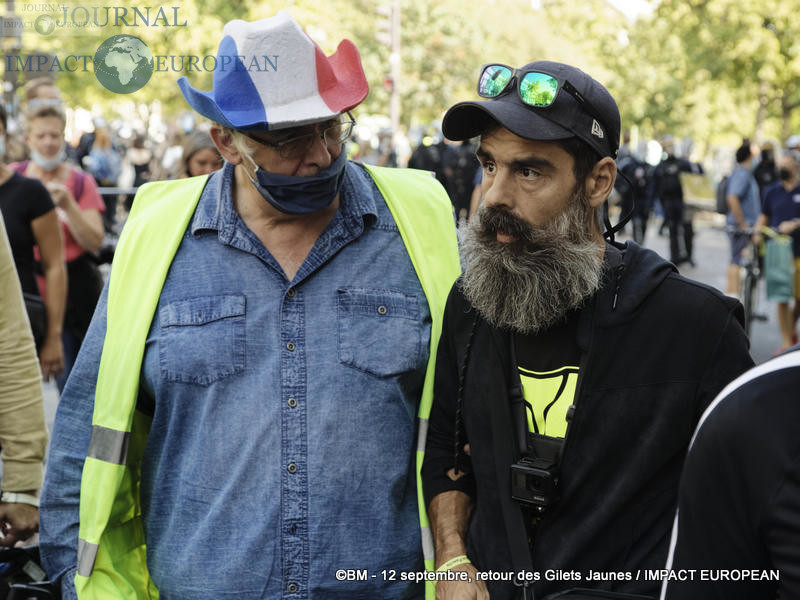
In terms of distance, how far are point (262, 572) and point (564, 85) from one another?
4.45 ft

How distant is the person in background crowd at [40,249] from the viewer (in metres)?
4.34

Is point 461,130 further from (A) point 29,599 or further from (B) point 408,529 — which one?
(A) point 29,599

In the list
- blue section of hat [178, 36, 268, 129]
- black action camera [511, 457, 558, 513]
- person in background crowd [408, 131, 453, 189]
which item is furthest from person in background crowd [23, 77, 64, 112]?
person in background crowd [408, 131, 453, 189]

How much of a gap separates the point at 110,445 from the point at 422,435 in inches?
31.0

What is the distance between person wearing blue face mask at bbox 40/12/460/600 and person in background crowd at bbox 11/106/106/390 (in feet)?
8.94

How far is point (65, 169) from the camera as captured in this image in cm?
574

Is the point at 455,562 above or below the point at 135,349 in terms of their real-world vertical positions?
below

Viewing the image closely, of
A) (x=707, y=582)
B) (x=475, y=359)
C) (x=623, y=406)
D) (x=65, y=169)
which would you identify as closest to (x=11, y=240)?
(x=65, y=169)

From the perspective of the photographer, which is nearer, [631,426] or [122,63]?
[631,426]

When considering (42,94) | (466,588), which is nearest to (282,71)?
(466,588)

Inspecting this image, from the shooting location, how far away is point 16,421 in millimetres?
2793

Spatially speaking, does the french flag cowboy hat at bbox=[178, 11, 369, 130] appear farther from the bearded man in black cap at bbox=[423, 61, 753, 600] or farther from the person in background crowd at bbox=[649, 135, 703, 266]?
the person in background crowd at bbox=[649, 135, 703, 266]

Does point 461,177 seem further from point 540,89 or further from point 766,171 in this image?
point 540,89

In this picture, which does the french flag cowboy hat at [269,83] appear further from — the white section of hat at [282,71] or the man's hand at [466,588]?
the man's hand at [466,588]
